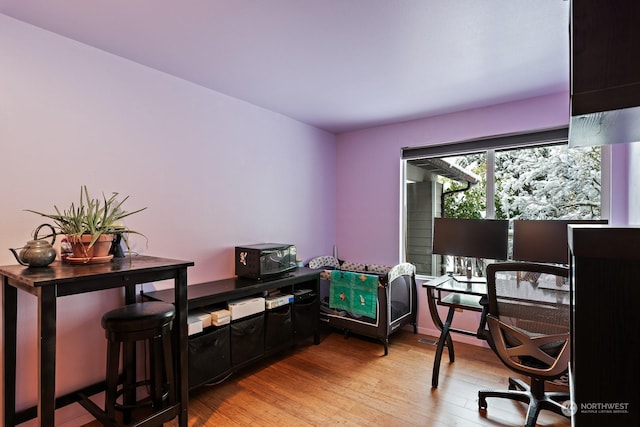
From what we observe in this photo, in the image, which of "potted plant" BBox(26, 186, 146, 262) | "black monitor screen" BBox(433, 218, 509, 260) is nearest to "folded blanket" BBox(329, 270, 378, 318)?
"black monitor screen" BBox(433, 218, 509, 260)

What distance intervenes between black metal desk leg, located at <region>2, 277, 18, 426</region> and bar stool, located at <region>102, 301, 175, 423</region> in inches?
18.0

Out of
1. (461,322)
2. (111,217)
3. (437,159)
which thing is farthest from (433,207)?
(111,217)

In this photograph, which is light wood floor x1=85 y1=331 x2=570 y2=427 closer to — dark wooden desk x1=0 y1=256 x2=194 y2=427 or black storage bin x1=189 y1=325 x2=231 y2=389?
black storage bin x1=189 y1=325 x2=231 y2=389

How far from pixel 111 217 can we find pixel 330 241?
2734 millimetres

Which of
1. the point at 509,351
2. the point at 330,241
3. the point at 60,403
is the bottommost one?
the point at 60,403

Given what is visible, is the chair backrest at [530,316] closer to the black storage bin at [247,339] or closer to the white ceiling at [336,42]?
the white ceiling at [336,42]

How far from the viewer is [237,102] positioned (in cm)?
301

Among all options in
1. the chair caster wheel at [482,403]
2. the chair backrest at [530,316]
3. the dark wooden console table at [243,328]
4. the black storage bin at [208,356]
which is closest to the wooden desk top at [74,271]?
the dark wooden console table at [243,328]

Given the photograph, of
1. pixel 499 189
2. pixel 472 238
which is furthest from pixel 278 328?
pixel 499 189

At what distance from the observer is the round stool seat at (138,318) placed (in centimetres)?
168

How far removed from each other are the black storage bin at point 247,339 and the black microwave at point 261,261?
0.36 m

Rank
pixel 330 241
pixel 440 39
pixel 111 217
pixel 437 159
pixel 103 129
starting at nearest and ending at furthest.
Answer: pixel 111 217
pixel 440 39
pixel 103 129
pixel 437 159
pixel 330 241

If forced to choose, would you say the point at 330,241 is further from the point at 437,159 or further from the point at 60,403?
the point at 60,403

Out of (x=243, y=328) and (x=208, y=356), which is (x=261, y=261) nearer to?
(x=243, y=328)
